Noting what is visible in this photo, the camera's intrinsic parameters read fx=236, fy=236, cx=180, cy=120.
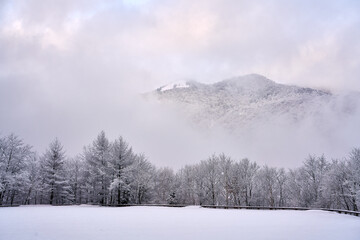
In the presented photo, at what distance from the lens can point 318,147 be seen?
101000 mm

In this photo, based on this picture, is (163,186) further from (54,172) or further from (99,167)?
(54,172)

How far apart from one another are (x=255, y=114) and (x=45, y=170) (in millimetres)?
128492

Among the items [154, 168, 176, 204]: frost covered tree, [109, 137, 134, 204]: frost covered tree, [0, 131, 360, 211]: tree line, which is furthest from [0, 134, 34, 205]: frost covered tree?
[154, 168, 176, 204]: frost covered tree

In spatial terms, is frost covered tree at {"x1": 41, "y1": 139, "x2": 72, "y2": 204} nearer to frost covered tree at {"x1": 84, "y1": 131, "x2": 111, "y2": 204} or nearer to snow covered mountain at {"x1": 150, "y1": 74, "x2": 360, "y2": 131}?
frost covered tree at {"x1": 84, "y1": 131, "x2": 111, "y2": 204}

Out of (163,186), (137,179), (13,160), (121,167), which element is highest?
(13,160)

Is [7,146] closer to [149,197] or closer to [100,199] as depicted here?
[100,199]

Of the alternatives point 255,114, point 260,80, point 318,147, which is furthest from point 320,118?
point 260,80

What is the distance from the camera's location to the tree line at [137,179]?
41.9 metres

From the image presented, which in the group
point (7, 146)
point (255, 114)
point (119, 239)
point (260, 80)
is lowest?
point (119, 239)

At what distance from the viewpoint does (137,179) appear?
168 ft

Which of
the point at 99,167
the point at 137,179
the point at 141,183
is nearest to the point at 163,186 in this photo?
the point at 141,183

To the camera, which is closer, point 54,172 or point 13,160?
point 13,160

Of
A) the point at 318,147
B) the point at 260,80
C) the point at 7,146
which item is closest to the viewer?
the point at 7,146

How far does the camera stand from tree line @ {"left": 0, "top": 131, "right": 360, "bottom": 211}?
41.9m
